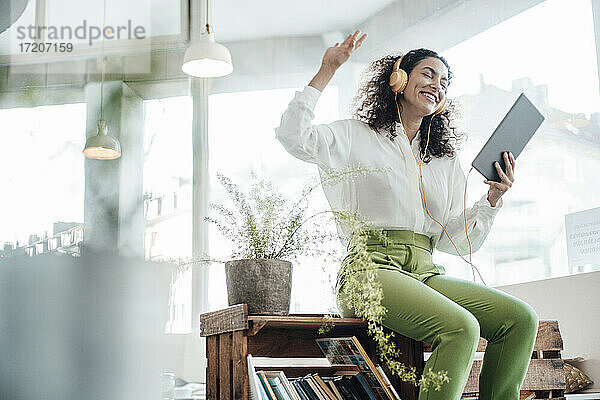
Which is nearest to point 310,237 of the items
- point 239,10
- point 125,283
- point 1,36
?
point 125,283

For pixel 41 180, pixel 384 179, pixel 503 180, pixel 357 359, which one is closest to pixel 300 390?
pixel 357 359

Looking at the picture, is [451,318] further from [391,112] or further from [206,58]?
[206,58]

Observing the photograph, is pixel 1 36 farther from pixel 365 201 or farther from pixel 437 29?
pixel 437 29

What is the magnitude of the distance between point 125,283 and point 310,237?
808 millimetres

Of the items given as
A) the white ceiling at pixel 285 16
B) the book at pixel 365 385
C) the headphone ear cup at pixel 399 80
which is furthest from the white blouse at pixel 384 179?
the white ceiling at pixel 285 16

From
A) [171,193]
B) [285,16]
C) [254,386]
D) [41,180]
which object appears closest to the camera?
[254,386]

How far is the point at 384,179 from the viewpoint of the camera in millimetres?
1610

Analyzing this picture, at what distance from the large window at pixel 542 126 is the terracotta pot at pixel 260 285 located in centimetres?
133

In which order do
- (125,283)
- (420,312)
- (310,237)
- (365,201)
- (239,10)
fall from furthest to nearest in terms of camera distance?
1. (239,10)
2. (125,283)
3. (365,201)
4. (310,237)
5. (420,312)

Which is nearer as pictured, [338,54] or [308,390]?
[308,390]

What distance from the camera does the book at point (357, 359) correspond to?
142 cm

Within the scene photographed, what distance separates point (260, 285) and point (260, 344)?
0.69ft

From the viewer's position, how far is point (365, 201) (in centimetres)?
160

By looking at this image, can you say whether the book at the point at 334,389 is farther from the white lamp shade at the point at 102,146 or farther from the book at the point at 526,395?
the white lamp shade at the point at 102,146
